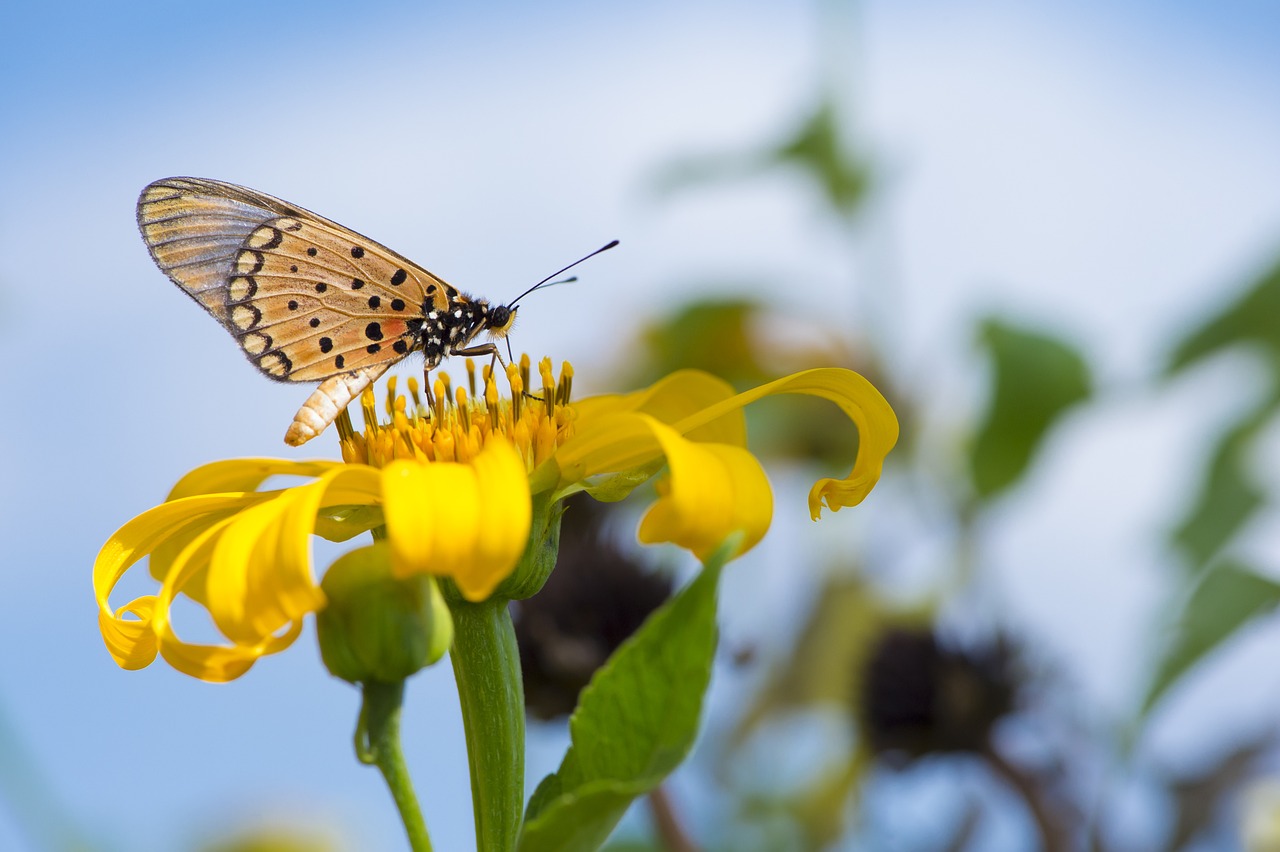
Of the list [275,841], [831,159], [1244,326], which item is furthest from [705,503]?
[275,841]

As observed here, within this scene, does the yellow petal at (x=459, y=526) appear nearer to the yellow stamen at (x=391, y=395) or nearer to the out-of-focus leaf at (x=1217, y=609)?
the yellow stamen at (x=391, y=395)

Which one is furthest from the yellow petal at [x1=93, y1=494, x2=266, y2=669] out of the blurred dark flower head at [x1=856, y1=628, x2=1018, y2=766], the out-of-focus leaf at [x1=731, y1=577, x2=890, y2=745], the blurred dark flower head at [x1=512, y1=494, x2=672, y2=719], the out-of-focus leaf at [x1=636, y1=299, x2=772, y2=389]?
the out-of-focus leaf at [x1=636, y1=299, x2=772, y2=389]

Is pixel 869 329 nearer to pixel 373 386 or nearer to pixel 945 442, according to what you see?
pixel 945 442

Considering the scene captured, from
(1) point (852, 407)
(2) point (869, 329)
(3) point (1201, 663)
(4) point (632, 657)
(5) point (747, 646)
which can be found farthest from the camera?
(2) point (869, 329)

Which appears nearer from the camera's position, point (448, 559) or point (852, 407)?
point (448, 559)

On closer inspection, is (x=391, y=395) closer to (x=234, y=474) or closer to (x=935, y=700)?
(x=234, y=474)

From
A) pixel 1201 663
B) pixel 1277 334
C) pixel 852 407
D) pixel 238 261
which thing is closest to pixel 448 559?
pixel 852 407
